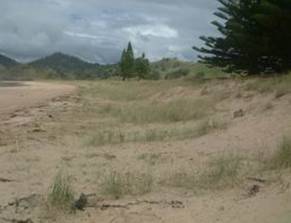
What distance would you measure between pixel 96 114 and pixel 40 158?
37.8ft

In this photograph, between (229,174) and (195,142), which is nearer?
(229,174)

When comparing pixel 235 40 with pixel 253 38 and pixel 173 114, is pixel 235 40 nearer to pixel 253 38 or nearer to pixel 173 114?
pixel 253 38

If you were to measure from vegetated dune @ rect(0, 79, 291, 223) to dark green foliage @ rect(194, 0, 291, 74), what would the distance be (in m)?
4.87

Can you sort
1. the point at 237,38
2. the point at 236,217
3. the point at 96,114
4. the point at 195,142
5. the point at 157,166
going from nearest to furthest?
the point at 236,217 → the point at 157,166 → the point at 195,142 → the point at 96,114 → the point at 237,38

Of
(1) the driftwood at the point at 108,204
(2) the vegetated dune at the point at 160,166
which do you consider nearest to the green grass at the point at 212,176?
(2) the vegetated dune at the point at 160,166

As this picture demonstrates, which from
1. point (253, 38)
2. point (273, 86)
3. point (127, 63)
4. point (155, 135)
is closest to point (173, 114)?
point (273, 86)

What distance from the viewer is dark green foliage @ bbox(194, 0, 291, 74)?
2359cm

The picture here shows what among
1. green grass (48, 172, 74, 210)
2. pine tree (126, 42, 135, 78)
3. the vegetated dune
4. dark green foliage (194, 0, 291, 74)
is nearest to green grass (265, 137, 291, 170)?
the vegetated dune

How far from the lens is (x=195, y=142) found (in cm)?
1358

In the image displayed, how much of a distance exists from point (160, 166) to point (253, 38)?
15206 mm

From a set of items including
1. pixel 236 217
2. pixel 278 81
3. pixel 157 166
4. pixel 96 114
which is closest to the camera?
pixel 236 217

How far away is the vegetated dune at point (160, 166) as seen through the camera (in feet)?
26.1

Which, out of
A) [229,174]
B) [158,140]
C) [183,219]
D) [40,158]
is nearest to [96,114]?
[158,140]

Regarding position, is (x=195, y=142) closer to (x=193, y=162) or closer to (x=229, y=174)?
(x=193, y=162)
